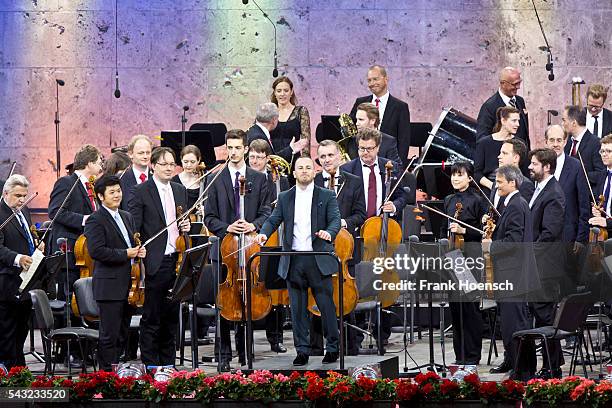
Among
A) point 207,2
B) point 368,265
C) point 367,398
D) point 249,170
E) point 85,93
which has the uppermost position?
point 207,2

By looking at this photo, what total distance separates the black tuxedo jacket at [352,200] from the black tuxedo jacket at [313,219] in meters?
0.92

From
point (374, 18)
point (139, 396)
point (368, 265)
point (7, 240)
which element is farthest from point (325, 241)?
point (374, 18)

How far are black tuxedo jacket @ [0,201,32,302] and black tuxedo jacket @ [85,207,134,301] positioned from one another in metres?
0.88

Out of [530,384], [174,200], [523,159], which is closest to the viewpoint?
[530,384]

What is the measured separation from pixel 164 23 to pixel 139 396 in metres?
7.37

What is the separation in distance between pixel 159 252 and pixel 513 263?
2375 millimetres

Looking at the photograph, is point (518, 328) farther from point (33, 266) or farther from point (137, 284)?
point (33, 266)

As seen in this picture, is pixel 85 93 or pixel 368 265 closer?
pixel 368 265

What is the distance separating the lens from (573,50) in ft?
42.9

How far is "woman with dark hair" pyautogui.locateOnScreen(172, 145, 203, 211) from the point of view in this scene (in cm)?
935

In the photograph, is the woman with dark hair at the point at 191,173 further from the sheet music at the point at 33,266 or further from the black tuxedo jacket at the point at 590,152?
the black tuxedo jacket at the point at 590,152

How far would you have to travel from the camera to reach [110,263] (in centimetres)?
802

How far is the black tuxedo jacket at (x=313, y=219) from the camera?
7863 millimetres

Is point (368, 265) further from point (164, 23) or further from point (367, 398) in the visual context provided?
point (164, 23)
